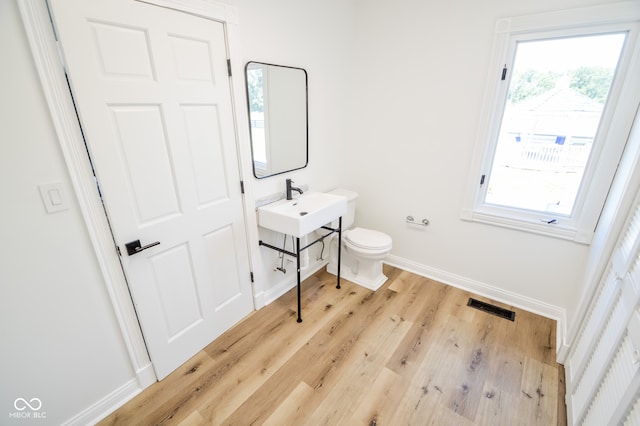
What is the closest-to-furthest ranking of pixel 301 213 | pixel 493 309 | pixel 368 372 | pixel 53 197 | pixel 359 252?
pixel 53 197 < pixel 368 372 < pixel 301 213 < pixel 493 309 < pixel 359 252

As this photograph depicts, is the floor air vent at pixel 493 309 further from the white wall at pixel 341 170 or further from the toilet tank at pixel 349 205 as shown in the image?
the toilet tank at pixel 349 205

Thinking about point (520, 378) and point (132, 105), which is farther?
point (520, 378)

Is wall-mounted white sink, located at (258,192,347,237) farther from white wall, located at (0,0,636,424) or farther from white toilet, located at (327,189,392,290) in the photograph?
white toilet, located at (327,189,392,290)

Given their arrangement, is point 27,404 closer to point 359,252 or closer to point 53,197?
point 53,197

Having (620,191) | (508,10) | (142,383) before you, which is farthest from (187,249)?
(508,10)

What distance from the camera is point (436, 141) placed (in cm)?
244

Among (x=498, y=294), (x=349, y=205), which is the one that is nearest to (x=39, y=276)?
(x=349, y=205)

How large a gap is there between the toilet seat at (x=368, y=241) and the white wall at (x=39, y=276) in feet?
5.99

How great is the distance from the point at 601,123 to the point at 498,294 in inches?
58.2

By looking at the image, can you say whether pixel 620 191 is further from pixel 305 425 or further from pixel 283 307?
pixel 283 307

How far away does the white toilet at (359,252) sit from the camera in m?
2.53

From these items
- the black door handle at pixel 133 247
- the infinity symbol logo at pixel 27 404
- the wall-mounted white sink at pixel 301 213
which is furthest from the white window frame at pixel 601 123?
the infinity symbol logo at pixel 27 404

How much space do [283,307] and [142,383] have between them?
1057 millimetres

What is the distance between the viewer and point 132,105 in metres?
1.33
